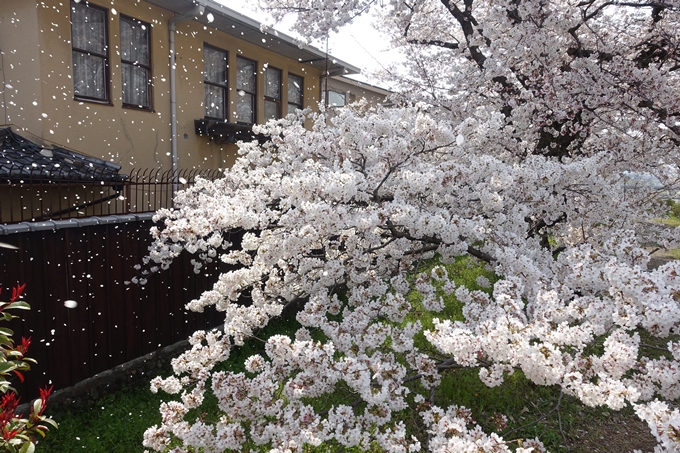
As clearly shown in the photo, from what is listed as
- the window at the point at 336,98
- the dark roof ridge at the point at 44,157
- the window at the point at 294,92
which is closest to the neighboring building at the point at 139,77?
the dark roof ridge at the point at 44,157

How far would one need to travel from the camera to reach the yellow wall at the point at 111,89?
255 inches

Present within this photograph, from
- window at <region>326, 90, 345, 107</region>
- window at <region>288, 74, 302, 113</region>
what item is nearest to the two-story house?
window at <region>288, 74, 302, 113</region>

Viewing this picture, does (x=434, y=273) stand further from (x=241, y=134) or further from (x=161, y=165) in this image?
(x=241, y=134)

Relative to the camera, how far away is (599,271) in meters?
2.45

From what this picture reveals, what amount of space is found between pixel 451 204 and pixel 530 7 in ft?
11.1

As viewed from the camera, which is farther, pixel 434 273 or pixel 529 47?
pixel 529 47

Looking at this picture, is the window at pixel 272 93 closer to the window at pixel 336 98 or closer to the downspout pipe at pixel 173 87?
the downspout pipe at pixel 173 87

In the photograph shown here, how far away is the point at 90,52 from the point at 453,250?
6.60 m

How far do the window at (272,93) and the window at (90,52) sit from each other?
4.14 meters

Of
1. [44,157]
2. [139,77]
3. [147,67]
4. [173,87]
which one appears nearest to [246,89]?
[173,87]

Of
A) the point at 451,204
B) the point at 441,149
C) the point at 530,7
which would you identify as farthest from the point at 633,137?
the point at 451,204

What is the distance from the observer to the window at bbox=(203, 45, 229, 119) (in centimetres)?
932

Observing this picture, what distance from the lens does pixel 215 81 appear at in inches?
376

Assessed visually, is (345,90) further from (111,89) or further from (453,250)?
(453,250)
